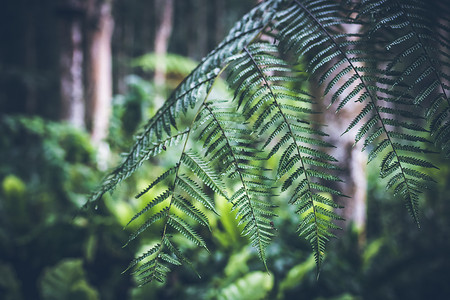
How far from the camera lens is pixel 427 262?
183 centimetres

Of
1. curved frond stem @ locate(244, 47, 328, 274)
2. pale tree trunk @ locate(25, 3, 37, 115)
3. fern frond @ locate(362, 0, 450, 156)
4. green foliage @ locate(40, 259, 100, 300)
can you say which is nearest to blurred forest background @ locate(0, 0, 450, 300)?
green foliage @ locate(40, 259, 100, 300)

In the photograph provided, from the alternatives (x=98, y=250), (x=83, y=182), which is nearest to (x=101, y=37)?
(x=83, y=182)

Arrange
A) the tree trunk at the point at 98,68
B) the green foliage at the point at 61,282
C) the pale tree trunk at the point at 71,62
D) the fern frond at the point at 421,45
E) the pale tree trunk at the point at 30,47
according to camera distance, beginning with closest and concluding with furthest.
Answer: the fern frond at the point at 421,45
the green foliage at the point at 61,282
the pale tree trunk at the point at 71,62
the tree trunk at the point at 98,68
the pale tree trunk at the point at 30,47

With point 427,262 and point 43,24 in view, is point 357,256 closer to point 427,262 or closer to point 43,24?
point 427,262

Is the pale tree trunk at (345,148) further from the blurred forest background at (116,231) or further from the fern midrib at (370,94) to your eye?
the fern midrib at (370,94)

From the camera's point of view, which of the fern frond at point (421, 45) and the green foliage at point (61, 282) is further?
the green foliage at point (61, 282)

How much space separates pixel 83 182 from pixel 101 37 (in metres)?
1.82

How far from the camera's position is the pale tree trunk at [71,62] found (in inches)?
110

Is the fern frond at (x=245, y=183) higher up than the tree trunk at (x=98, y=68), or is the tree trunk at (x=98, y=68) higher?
the tree trunk at (x=98, y=68)

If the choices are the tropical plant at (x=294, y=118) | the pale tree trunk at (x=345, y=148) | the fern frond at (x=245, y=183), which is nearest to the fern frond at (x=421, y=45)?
the tropical plant at (x=294, y=118)

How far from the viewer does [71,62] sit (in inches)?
113

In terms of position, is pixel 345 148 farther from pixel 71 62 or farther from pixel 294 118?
pixel 71 62

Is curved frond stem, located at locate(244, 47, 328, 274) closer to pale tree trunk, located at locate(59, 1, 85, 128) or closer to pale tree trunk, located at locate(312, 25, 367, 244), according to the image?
pale tree trunk, located at locate(312, 25, 367, 244)

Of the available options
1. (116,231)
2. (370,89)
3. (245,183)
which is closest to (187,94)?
(245,183)
